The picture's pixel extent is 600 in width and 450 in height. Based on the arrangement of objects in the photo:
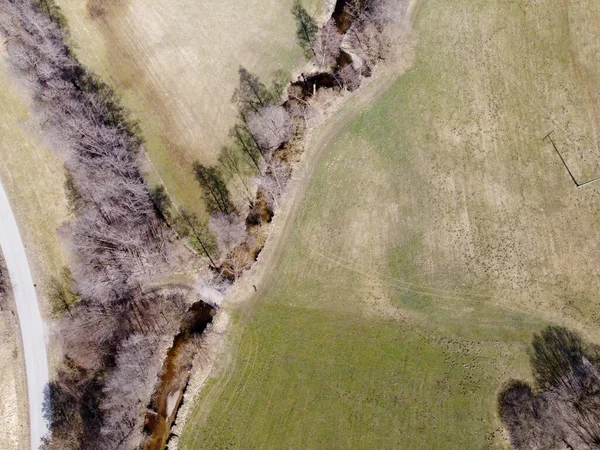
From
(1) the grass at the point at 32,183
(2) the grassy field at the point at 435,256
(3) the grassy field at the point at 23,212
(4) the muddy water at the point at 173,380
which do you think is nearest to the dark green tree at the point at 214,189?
(2) the grassy field at the point at 435,256

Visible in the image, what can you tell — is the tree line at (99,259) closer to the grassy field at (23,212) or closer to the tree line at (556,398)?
the grassy field at (23,212)

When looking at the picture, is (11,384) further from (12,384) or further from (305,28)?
(305,28)

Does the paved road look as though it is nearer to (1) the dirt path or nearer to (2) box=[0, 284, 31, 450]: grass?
(2) box=[0, 284, 31, 450]: grass

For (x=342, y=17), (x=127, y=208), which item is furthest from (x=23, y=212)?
(x=342, y=17)

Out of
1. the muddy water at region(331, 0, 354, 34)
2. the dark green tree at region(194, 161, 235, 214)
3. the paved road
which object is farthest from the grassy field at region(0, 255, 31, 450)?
the muddy water at region(331, 0, 354, 34)

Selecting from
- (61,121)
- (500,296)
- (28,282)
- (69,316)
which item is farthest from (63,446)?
(500,296)

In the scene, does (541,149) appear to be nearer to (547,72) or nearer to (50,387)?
(547,72)
